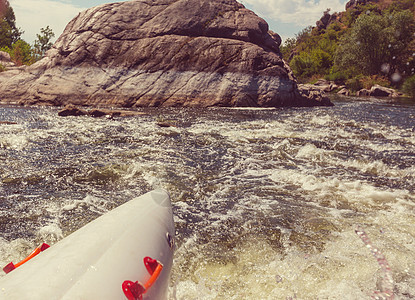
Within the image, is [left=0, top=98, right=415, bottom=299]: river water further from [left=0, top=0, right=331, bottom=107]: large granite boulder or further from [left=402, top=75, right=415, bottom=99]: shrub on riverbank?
[left=402, top=75, right=415, bottom=99]: shrub on riverbank

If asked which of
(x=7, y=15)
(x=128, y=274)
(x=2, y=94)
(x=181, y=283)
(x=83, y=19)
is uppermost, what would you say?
(x=7, y=15)

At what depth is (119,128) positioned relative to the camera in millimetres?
10062

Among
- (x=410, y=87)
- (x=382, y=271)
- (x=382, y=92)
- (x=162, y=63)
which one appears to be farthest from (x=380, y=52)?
(x=382, y=271)

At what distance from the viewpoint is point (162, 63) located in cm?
1911

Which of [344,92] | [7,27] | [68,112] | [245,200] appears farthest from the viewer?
[7,27]

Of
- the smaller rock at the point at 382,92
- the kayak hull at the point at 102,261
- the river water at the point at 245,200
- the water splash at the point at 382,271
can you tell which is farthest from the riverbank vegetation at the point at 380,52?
the kayak hull at the point at 102,261

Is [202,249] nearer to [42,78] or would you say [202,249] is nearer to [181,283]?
[181,283]

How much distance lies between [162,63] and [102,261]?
18.6m

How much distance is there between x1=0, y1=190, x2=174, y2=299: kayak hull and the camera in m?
1.60

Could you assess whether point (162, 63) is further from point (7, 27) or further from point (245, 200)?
point (7, 27)

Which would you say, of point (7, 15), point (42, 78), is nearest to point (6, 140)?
point (42, 78)

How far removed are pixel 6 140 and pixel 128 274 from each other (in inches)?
303

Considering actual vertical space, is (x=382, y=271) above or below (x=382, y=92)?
below

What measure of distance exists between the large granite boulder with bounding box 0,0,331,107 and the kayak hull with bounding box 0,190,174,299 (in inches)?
624
